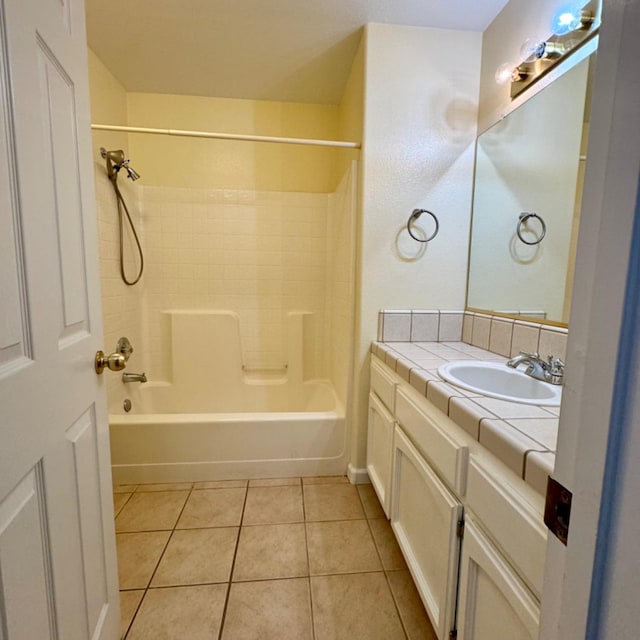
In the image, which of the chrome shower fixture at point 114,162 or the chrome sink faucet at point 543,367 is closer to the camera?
the chrome sink faucet at point 543,367

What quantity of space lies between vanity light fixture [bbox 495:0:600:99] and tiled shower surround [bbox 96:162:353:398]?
1.11 m

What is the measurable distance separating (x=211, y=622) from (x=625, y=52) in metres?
1.63

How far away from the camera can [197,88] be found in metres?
2.24

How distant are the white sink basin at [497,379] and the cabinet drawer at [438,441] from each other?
0.50ft

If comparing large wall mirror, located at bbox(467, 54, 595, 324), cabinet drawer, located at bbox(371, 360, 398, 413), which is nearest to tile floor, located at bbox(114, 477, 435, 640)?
cabinet drawer, located at bbox(371, 360, 398, 413)

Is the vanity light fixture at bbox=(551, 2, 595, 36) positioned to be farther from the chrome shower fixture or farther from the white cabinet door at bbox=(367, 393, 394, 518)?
the chrome shower fixture

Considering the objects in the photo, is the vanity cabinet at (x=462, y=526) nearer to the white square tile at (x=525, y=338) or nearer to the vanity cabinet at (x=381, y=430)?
the vanity cabinet at (x=381, y=430)

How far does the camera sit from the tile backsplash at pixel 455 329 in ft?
4.71

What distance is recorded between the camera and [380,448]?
5.18 ft

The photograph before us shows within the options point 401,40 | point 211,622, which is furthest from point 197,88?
point 211,622

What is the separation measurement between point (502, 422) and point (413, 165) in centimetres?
139

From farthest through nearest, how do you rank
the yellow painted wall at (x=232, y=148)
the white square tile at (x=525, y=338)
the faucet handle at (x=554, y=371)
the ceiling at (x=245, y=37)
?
the yellow painted wall at (x=232, y=148)
the ceiling at (x=245, y=37)
the white square tile at (x=525, y=338)
the faucet handle at (x=554, y=371)

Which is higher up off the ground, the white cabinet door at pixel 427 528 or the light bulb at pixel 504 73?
the light bulb at pixel 504 73

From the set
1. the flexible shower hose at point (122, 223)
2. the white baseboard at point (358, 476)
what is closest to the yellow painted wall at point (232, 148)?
the flexible shower hose at point (122, 223)
